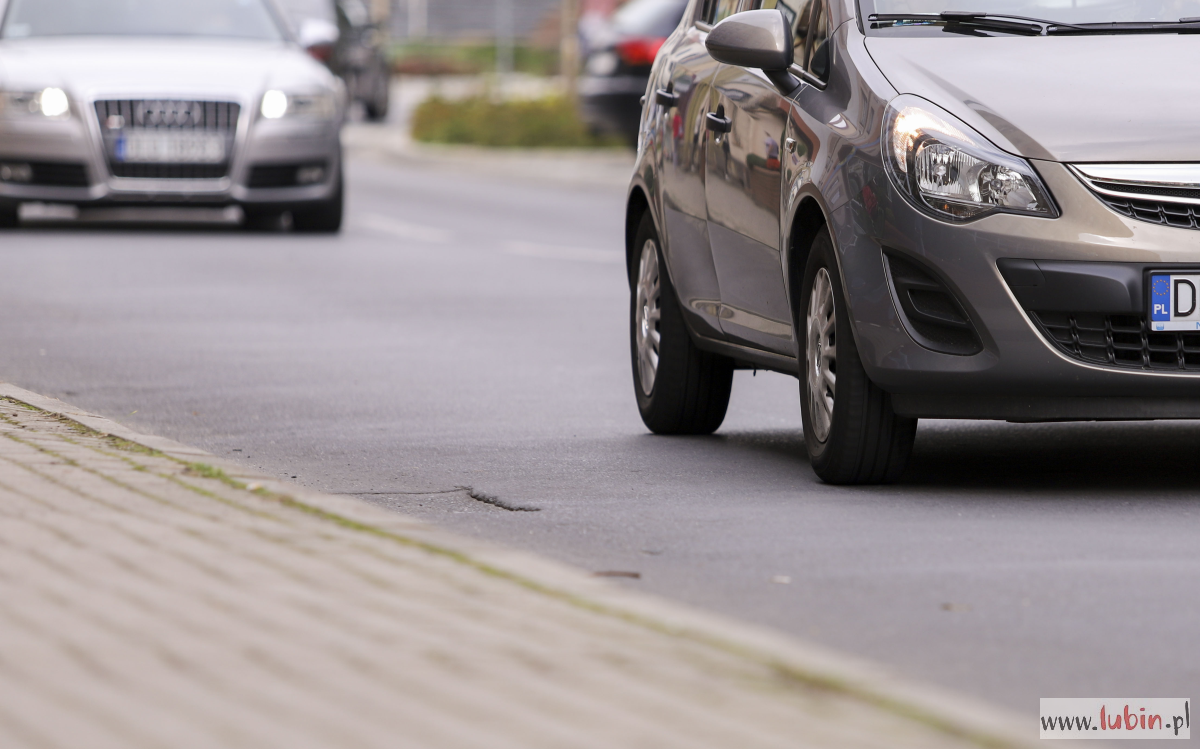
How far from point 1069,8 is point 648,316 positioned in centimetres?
211

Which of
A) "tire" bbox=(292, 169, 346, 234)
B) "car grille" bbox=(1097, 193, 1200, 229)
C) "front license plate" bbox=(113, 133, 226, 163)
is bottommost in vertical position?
"tire" bbox=(292, 169, 346, 234)

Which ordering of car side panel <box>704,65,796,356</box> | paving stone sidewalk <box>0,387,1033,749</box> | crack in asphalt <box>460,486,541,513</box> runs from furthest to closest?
car side panel <box>704,65,796,356</box> < crack in asphalt <box>460,486,541,513</box> < paving stone sidewalk <box>0,387,1033,749</box>

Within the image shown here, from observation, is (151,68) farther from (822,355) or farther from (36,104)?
(822,355)

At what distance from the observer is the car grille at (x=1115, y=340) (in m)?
6.55

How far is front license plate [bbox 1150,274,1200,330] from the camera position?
649 centimetres

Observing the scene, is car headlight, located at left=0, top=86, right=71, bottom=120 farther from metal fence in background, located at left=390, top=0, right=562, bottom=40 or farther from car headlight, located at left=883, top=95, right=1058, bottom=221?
metal fence in background, located at left=390, top=0, right=562, bottom=40

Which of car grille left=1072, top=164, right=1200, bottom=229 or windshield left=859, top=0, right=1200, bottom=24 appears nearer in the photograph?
car grille left=1072, top=164, right=1200, bottom=229

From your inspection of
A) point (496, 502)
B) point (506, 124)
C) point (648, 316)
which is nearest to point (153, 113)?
point (648, 316)

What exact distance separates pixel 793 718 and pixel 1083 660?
3.46 ft

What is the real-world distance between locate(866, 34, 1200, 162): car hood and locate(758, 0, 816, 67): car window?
1.40ft

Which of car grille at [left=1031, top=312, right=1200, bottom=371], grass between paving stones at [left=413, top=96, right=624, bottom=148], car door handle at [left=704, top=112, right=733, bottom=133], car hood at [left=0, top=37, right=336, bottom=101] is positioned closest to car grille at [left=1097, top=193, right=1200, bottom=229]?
car grille at [left=1031, top=312, right=1200, bottom=371]

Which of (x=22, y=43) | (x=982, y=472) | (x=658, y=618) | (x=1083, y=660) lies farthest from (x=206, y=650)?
(x=22, y=43)

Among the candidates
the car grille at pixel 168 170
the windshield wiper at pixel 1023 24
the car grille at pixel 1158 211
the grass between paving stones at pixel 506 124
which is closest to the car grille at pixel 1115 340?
the car grille at pixel 1158 211

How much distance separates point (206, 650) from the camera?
4.23 meters
